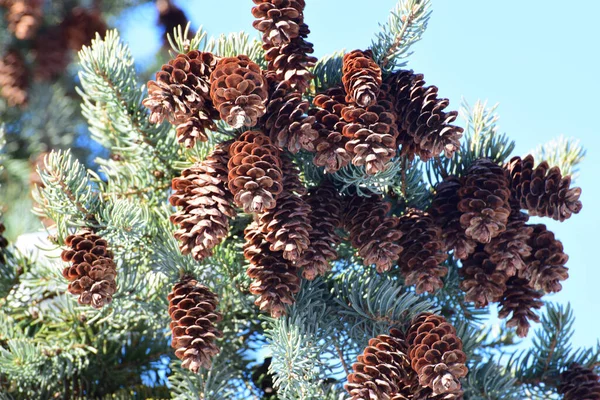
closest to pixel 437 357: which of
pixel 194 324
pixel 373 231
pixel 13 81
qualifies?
pixel 373 231

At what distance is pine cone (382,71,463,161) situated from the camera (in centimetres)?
84

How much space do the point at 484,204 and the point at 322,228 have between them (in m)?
0.20

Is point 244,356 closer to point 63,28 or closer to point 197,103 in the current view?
point 197,103

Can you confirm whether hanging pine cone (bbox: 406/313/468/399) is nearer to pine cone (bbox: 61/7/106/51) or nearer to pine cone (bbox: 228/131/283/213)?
pine cone (bbox: 228/131/283/213)

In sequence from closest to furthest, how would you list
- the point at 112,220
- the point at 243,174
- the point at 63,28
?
the point at 243,174 → the point at 112,220 → the point at 63,28

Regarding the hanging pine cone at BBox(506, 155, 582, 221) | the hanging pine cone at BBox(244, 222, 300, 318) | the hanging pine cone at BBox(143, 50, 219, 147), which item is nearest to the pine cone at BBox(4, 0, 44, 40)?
the hanging pine cone at BBox(143, 50, 219, 147)

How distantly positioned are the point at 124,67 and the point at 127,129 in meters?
0.09

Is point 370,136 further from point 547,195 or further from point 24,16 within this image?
point 24,16

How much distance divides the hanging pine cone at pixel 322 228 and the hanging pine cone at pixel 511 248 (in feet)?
0.65

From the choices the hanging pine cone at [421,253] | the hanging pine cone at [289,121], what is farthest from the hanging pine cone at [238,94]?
the hanging pine cone at [421,253]

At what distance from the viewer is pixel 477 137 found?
102 cm

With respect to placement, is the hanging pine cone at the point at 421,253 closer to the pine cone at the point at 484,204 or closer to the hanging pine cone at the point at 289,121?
the pine cone at the point at 484,204

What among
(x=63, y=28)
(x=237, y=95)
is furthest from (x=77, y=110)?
(x=237, y=95)

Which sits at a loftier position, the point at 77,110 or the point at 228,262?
the point at 77,110
